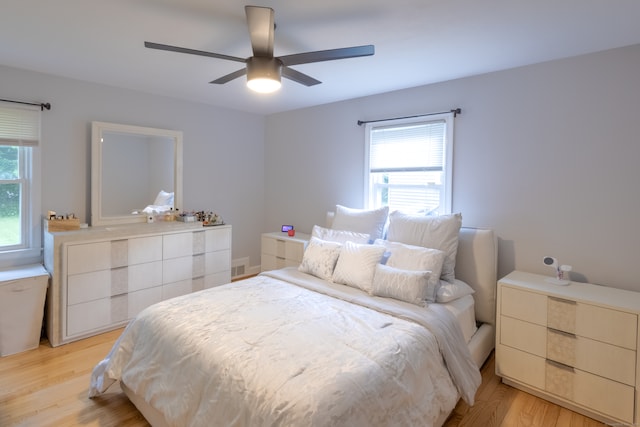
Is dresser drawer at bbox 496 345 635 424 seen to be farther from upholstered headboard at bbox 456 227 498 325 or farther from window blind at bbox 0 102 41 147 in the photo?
window blind at bbox 0 102 41 147

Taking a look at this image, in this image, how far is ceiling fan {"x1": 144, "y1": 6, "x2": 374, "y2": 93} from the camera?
5.87ft

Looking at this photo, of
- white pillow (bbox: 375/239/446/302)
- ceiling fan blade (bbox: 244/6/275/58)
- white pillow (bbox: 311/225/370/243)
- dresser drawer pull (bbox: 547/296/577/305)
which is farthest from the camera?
→ white pillow (bbox: 311/225/370/243)

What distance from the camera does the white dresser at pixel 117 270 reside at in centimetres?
285

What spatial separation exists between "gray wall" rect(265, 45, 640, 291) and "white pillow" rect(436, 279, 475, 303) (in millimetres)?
482

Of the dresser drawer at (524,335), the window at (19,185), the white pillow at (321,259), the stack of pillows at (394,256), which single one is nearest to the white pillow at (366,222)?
the stack of pillows at (394,256)

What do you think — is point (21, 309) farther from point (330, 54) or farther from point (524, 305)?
point (524, 305)

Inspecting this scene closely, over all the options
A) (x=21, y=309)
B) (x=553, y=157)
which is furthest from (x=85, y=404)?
(x=553, y=157)

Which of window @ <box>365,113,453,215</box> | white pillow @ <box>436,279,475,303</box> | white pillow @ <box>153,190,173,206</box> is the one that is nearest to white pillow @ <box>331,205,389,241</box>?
window @ <box>365,113,453,215</box>

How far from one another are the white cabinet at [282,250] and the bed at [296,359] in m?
1.30

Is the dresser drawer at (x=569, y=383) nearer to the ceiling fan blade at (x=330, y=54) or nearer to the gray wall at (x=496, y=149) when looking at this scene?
the gray wall at (x=496, y=149)

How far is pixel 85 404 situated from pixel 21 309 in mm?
1224

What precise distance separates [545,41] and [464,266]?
177 cm

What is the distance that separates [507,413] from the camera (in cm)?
211

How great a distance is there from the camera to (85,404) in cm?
212
